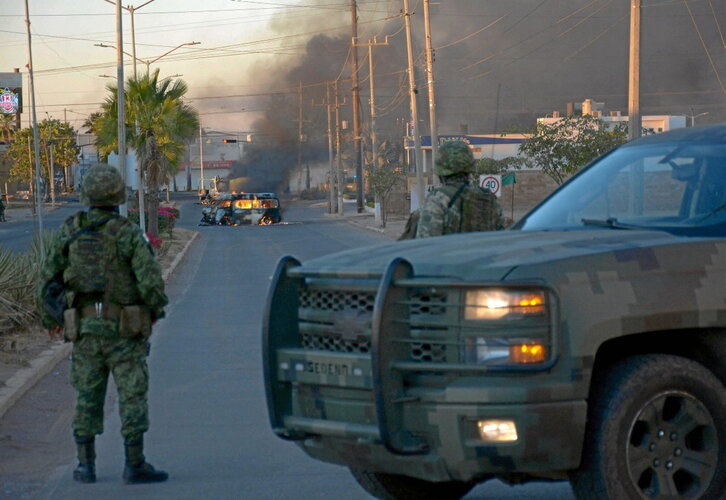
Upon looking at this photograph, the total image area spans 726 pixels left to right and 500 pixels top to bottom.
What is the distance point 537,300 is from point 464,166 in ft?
9.40

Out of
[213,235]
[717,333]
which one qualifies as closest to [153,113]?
[213,235]

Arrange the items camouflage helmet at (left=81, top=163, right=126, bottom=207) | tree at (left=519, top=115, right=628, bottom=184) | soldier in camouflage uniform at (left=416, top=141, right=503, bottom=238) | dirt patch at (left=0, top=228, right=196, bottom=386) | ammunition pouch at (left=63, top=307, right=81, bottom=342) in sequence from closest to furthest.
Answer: ammunition pouch at (left=63, top=307, right=81, bottom=342)
camouflage helmet at (left=81, top=163, right=126, bottom=207)
soldier in camouflage uniform at (left=416, top=141, right=503, bottom=238)
dirt patch at (left=0, top=228, right=196, bottom=386)
tree at (left=519, top=115, right=628, bottom=184)

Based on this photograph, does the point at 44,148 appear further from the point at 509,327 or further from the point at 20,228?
the point at 509,327

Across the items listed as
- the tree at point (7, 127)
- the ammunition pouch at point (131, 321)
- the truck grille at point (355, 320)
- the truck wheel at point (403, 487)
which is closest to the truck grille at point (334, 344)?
the truck grille at point (355, 320)

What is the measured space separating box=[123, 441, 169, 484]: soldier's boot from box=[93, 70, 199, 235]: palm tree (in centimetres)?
3145

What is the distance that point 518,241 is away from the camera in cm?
530

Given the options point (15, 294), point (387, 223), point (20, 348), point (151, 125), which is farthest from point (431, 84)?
point (20, 348)

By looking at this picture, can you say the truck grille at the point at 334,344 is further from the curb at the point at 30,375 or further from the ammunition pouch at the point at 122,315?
the curb at the point at 30,375

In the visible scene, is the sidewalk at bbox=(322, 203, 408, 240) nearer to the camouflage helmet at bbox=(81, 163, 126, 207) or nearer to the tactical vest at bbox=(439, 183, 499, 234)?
the tactical vest at bbox=(439, 183, 499, 234)

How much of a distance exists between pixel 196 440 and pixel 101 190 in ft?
7.32

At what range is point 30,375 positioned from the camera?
11289 mm

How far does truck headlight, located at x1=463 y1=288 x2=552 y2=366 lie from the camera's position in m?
4.63

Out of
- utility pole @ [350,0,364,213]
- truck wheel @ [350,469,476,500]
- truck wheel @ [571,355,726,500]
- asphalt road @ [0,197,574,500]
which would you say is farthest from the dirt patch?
utility pole @ [350,0,364,213]

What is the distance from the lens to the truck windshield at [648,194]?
5.67m
